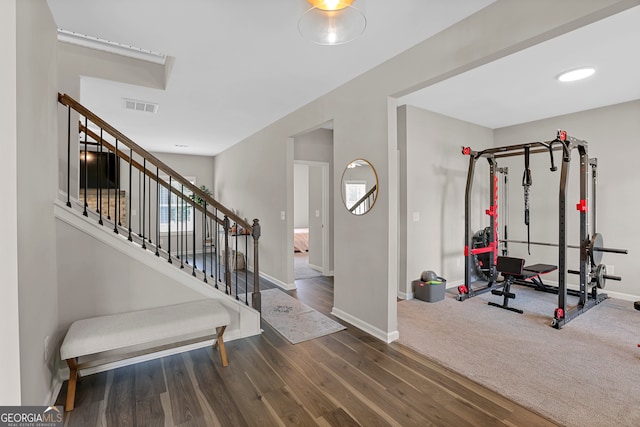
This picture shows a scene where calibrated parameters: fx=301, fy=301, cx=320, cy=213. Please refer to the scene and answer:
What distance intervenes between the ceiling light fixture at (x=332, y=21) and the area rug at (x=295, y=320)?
2.51 meters

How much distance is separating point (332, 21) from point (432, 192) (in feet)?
10.9

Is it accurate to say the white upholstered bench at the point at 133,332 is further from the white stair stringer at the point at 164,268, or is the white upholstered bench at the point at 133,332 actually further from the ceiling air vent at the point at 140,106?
the ceiling air vent at the point at 140,106

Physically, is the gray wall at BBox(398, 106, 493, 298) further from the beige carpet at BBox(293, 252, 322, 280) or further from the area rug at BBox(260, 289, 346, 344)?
the beige carpet at BBox(293, 252, 322, 280)

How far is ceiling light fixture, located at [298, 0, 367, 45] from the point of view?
4.89ft

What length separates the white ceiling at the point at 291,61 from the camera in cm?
209

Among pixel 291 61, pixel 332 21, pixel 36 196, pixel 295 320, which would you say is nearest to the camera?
pixel 332 21

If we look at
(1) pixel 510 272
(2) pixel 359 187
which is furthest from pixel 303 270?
(1) pixel 510 272

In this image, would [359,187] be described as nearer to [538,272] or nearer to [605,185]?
[538,272]

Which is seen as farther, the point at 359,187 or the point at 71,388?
the point at 359,187

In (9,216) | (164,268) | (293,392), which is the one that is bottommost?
(293,392)

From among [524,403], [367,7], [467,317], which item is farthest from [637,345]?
[367,7]

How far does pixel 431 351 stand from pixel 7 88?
328 centimetres

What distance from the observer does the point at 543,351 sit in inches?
105

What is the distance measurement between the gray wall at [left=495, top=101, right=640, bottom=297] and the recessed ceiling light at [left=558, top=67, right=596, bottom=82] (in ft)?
5.03
